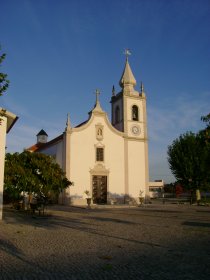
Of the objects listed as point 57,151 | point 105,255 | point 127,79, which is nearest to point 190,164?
point 127,79

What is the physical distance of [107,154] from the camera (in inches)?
1275

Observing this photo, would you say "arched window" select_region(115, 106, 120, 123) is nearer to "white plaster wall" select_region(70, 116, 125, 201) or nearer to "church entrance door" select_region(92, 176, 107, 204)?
"white plaster wall" select_region(70, 116, 125, 201)

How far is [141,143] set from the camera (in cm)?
3462

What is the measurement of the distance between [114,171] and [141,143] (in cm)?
485

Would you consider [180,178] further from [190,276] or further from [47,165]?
[190,276]

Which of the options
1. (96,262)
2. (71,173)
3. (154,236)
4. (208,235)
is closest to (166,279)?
(96,262)

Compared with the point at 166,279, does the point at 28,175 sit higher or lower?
higher

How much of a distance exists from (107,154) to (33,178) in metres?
15.1

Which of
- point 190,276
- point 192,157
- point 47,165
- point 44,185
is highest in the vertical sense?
point 192,157

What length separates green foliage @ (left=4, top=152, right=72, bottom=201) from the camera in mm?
18031

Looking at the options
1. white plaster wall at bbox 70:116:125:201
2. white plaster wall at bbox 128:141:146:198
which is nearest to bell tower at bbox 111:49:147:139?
white plaster wall at bbox 128:141:146:198

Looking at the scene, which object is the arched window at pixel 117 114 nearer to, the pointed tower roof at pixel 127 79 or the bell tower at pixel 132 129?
the bell tower at pixel 132 129

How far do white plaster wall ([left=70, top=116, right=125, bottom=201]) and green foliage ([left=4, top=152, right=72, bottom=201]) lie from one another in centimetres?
1103

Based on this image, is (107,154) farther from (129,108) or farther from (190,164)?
(190,164)
